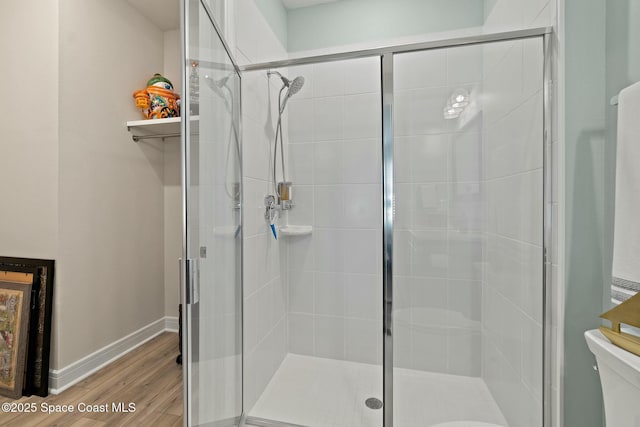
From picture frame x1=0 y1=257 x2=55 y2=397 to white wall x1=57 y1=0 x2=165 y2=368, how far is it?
4 cm

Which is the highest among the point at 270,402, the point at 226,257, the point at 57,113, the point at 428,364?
the point at 57,113

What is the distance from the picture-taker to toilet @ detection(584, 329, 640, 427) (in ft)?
2.40

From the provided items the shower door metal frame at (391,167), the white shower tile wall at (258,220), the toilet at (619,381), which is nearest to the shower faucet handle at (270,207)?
the white shower tile wall at (258,220)

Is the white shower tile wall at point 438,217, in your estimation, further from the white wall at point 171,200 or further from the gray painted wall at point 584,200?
the white wall at point 171,200

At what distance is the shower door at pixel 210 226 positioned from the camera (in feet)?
2.96

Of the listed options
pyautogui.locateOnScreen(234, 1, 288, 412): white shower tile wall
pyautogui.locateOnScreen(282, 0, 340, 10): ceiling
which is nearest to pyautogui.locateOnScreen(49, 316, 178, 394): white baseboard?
pyautogui.locateOnScreen(234, 1, 288, 412): white shower tile wall

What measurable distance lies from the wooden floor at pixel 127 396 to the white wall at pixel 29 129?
29.9 inches

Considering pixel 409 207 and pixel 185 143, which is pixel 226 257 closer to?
pixel 185 143

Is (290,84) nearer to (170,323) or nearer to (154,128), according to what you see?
(154,128)

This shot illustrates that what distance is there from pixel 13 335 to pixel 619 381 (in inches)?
100

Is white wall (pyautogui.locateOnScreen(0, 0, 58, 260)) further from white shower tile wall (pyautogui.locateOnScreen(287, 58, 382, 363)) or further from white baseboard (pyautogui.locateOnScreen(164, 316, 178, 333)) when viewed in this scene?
white shower tile wall (pyautogui.locateOnScreen(287, 58, 382, 363))

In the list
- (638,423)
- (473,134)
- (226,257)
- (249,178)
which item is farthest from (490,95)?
(226,257)

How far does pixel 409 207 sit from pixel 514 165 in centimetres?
51

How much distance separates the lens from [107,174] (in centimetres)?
206
